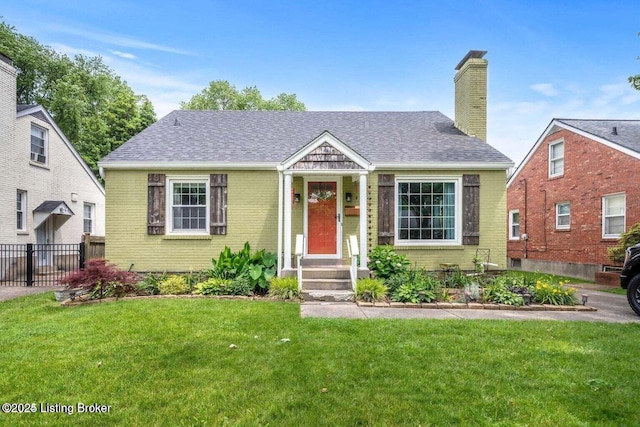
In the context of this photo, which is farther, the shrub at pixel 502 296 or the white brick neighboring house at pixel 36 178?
the white brick neighboring house at pixel 36 178

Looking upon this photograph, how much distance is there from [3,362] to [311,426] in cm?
374

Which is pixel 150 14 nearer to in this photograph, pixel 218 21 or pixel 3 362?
pixel 218 21

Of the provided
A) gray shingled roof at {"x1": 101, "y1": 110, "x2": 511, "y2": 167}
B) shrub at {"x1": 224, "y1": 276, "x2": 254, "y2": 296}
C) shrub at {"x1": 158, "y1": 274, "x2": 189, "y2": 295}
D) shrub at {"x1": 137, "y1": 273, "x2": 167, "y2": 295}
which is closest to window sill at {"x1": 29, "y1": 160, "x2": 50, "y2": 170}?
gray shingled roof at {"x1": 101, "y1": 110, "x2": 511, "y2": 167}

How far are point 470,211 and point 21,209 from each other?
1546cm

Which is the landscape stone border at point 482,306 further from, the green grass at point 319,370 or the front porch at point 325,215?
the front porch at point 325,215

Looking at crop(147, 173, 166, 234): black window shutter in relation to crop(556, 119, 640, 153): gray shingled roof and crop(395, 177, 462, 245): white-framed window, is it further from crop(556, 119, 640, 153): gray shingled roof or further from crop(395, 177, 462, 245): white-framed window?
crop(556, 119, 640, 153): gray shingled roof

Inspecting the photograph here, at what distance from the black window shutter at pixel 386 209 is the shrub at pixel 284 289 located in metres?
3.09

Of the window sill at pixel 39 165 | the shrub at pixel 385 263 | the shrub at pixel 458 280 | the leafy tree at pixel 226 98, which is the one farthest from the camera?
the leafy tree at pixel 226 98

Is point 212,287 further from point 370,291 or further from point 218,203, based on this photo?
point 370,291

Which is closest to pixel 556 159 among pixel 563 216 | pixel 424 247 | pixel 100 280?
pixel 563 216

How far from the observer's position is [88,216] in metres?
16.9

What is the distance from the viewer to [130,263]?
9.69m

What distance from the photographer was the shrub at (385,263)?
8602 millimetres

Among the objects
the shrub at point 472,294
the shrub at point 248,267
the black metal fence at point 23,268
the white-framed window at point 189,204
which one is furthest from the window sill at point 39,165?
the shrub at point 472,294
